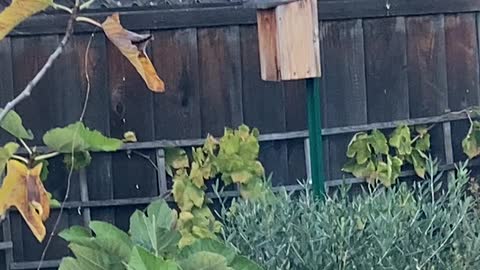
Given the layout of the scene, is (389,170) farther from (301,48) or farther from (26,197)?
Result: (26,197)

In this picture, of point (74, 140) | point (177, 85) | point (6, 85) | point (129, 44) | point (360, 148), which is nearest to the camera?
point (129, 44)

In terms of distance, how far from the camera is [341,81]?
412 cm

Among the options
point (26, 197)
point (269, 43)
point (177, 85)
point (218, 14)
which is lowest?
point (26, 197)

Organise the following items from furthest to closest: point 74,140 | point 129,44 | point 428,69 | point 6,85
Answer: point 428,69 < point 6,85 < point 74,140 < point 129,44

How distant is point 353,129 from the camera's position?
4.11 m

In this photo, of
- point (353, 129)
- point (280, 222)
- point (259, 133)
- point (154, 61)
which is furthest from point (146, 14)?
point (280, 222)

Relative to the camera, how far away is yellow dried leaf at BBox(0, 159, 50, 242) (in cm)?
193

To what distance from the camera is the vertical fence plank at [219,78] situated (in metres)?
4.00

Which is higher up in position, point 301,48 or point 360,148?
point 301,48

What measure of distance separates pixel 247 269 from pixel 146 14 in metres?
1.95

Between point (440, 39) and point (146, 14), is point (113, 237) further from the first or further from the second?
point (440, 39)

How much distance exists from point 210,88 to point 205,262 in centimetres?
200

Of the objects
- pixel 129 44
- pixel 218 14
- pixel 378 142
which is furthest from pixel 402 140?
pixel 129 44

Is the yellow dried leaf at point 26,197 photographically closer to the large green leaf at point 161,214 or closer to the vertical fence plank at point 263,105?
the large green leaf at point 161,214
